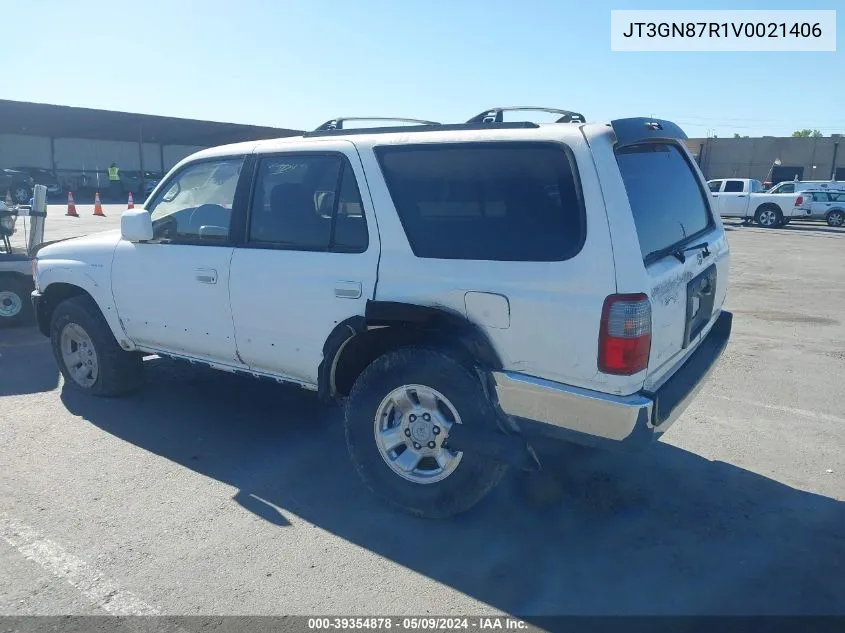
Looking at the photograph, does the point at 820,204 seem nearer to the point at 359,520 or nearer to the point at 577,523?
the point at 577,523

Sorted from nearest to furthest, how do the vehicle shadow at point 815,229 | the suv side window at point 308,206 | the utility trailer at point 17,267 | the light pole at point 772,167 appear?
the suv side window at point 308,206, the utility trailer at point 17,267, the vehicle shadow at point 815,229, the light pole at point 772,167

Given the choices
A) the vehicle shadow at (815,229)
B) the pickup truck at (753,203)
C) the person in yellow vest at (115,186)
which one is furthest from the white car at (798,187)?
the person in yellow vest at (115,186)

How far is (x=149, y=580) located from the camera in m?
3.10

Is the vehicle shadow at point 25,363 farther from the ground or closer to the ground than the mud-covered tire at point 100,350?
closer to the ground

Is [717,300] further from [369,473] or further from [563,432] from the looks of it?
Answer: [369,473]

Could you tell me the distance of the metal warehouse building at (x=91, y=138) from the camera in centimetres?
3241

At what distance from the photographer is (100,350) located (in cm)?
511

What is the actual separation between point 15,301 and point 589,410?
274 inches

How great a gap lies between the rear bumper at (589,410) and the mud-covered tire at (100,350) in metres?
3.19

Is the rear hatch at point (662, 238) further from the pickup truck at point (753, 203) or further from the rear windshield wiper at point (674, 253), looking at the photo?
the pickup truck at point (753, 203)

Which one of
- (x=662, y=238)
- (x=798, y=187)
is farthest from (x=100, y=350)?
(x=798, y=187)

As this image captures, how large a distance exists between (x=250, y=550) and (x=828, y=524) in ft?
9.75

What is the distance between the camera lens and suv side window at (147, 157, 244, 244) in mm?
4406

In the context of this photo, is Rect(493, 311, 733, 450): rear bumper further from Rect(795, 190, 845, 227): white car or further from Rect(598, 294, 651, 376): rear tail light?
Rect(795, 190, 845, 227): white car
